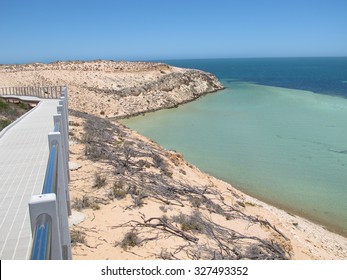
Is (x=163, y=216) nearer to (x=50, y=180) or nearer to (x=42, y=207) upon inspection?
(x=50, y=180)

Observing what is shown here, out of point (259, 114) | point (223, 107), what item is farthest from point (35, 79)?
point (259, 114)

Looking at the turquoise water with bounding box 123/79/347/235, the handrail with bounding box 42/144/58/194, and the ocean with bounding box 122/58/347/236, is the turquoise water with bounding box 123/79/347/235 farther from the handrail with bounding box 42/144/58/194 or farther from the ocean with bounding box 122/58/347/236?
the handrail with bounding box 42/144/58/194

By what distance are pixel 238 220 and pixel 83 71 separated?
3878 cm

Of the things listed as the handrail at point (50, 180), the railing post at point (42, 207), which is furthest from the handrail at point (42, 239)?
the handrail at point (50, 180)

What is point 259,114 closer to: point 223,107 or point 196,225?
point 223,107

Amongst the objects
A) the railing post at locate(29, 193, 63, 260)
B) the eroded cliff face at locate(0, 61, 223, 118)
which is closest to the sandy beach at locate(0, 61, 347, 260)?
the railing post at locate(29, 193, 63, 260)

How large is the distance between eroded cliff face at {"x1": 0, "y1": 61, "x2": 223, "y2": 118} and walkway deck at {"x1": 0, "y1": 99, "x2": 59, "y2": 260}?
20.9m

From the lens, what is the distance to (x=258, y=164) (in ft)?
58.7

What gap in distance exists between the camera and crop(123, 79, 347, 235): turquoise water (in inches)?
548

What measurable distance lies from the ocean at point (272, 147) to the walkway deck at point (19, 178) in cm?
872

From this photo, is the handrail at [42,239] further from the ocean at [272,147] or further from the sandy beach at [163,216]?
the ocean at [272,147]

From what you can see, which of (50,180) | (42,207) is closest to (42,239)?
(42,207)

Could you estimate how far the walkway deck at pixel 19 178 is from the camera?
17.0ft

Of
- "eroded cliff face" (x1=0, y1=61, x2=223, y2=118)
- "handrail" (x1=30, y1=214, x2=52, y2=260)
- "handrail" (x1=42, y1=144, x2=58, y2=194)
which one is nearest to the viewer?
"handrail" (x1=30, y1=214, x2=52, y2=260)
